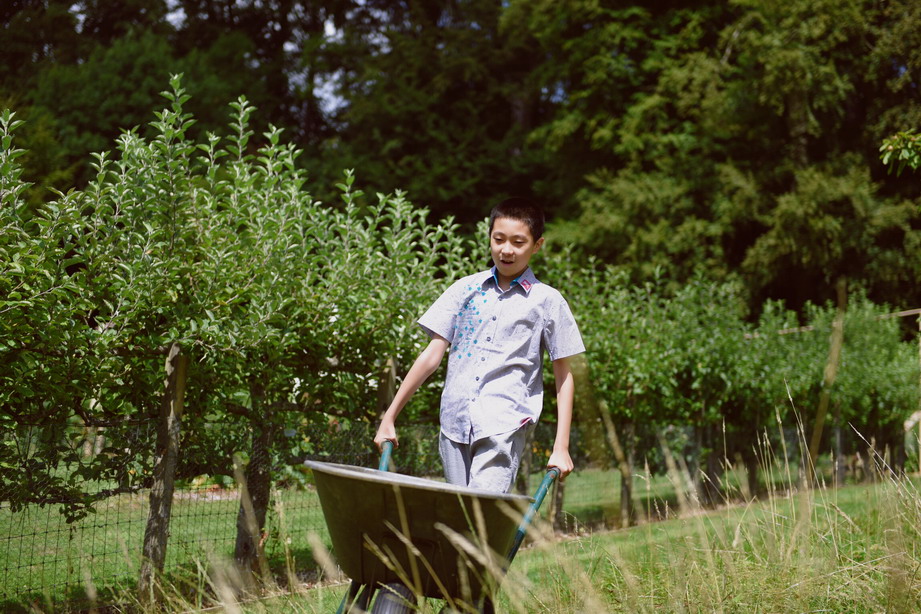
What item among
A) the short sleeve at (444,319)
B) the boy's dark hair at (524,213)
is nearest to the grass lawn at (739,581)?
the short sleeve at (444,319)

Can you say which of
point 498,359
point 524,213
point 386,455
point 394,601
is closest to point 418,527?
point 394,601

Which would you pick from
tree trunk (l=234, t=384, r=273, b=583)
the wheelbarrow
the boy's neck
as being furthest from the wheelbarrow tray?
tree trunk (l=234, t=384, r=273, b=583)

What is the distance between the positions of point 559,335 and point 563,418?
11.5 inches

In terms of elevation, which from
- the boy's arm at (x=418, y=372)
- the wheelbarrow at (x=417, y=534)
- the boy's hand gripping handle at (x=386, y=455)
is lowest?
the wheelbarrow at (x=417, y=534)

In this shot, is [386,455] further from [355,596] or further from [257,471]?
[257,471]

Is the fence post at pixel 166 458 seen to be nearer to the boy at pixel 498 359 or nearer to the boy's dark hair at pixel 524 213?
the boy at pixel 498 359

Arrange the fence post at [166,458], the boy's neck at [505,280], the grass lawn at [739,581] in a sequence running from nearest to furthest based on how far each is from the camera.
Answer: the grass lawn at [739,581]
the boy's neck at [505,280]
the fence post at [166,458]

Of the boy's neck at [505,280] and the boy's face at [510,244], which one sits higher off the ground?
the boy's face at [510,244]

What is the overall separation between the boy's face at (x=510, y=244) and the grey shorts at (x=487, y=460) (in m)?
0.53

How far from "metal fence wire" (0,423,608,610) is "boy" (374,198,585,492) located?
0.75 meters

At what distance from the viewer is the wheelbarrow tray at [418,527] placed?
1.96 meters

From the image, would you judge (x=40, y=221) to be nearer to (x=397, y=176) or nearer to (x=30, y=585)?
(x=30, y=585)

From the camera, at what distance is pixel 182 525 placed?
4.22 meters

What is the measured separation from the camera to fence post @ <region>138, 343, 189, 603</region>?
12.5 feet
